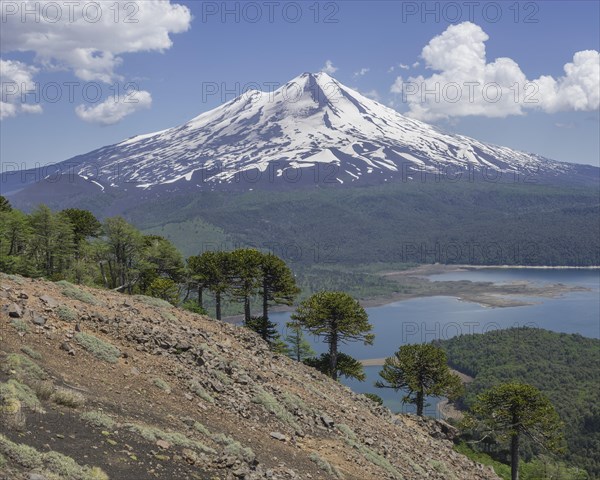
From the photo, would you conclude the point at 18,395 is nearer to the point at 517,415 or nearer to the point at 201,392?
the point at 201,392

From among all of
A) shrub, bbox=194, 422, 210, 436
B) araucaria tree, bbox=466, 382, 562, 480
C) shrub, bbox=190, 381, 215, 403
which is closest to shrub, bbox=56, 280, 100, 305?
shrub, bbox=190, 381, 215, 403

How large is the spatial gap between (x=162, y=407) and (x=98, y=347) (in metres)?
4.13

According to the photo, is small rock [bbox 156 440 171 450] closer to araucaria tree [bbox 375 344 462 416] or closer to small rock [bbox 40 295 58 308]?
small rock [bbox 40 295 58 308]

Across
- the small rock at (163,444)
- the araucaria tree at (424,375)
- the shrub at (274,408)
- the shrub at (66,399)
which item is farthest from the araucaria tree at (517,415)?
the shrub at (66,399)

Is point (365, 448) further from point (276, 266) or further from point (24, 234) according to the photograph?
point (24, 234)

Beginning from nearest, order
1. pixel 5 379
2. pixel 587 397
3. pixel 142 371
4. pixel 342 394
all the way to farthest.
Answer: pixel 5 379 < pixel 142 371 < pixel 342 394 < pixel 587 397

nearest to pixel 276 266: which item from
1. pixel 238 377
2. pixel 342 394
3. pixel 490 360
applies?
pixel 342 394

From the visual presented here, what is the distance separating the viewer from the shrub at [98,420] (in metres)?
15.5

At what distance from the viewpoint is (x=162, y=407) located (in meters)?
18.8

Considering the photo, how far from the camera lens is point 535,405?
132 feet

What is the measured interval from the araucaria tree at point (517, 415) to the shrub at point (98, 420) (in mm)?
32064

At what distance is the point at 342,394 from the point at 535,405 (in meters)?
17.1

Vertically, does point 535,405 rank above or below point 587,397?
above

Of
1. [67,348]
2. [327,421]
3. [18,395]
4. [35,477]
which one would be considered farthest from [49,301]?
[327,421]
